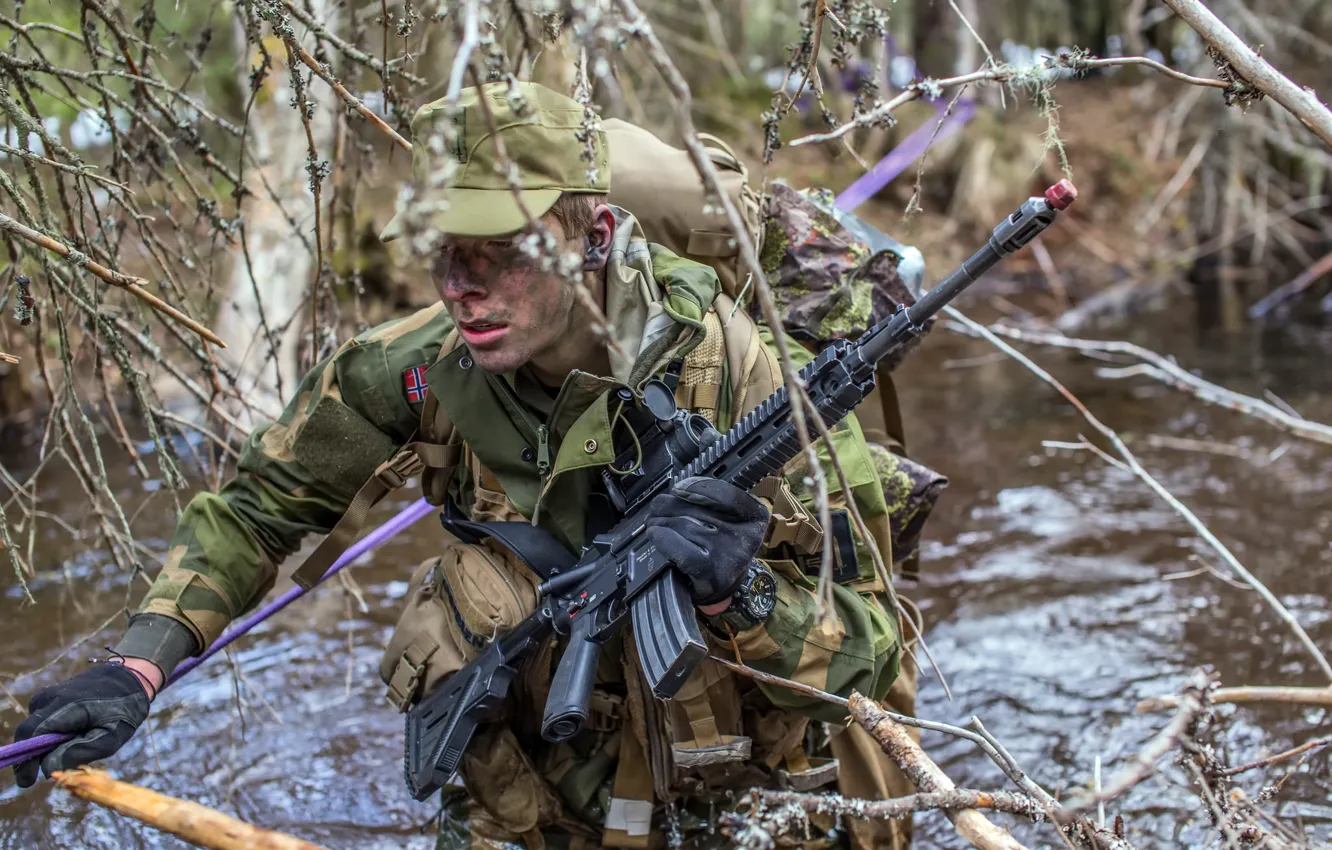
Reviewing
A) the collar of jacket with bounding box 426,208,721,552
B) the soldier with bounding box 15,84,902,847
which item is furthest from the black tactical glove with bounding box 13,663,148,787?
the collar of jacket with bounding box 426,208,721,552

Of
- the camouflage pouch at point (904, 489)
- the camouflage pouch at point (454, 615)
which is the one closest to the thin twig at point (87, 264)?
the camouflage pouch at point (454, 615)

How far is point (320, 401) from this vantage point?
2768mm

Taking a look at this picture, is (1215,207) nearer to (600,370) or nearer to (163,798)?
(600,370)

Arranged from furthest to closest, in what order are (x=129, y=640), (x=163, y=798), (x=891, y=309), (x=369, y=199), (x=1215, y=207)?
(x=1215, y=207) → (x=369, y=199) → (x=891, y=309) → (x=129, y=640) → (x=163, y=798)

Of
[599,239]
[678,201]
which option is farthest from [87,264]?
[678,201]

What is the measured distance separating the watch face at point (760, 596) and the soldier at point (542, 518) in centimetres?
3

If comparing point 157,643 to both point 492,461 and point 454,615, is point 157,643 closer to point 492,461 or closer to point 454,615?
point 454,615

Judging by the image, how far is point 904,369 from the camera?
9.05m

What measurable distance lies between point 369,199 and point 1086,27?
10215 mm

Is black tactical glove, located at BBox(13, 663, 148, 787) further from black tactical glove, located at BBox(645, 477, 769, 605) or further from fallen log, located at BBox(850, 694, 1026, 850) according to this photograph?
fallen log, located at BBox(850, 694, 1026, 850)

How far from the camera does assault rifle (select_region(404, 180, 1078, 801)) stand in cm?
220

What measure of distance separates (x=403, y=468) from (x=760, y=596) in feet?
3.11

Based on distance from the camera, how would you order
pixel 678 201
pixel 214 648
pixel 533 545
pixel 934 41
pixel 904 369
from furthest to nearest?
pixel 934 41, pixel 904 369, pixel 678 201, pixel 214 648, pixel 533 545

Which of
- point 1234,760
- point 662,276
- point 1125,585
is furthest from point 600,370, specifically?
point 1125,585
